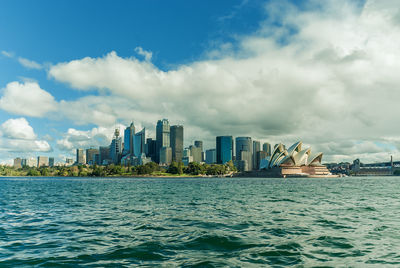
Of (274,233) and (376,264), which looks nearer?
(376,264)

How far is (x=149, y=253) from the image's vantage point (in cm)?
1181

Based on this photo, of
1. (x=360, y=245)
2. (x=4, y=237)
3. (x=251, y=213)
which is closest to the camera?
(x=360, y=245)

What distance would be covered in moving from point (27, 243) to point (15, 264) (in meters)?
3.67

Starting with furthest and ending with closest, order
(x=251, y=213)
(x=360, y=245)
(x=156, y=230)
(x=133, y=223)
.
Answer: (x=251, y=213) < (x=133, y=223) < (x=156, y=230) < (x=360, y=245)

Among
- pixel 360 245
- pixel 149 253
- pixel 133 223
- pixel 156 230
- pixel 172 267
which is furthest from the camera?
pixel 133 223

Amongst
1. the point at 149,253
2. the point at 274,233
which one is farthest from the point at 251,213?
the point at 149,253

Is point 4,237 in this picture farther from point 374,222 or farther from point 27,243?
point 374,222

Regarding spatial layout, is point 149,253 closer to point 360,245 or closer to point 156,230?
point 156,230

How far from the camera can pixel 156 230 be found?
54.3ft

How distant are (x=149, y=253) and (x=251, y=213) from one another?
12836 millimetres

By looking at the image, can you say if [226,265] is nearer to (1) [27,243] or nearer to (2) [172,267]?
(2) [172,267]

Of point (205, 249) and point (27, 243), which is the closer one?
point (205, 249)

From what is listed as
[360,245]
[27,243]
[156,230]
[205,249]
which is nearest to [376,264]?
[360,245]

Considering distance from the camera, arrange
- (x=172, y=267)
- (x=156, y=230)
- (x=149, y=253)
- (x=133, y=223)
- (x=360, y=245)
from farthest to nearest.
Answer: (x=133, y=223) < (x=156, y=230) < (x=360, y=245) < (x=149, y=253) < (x=172, y=267)
